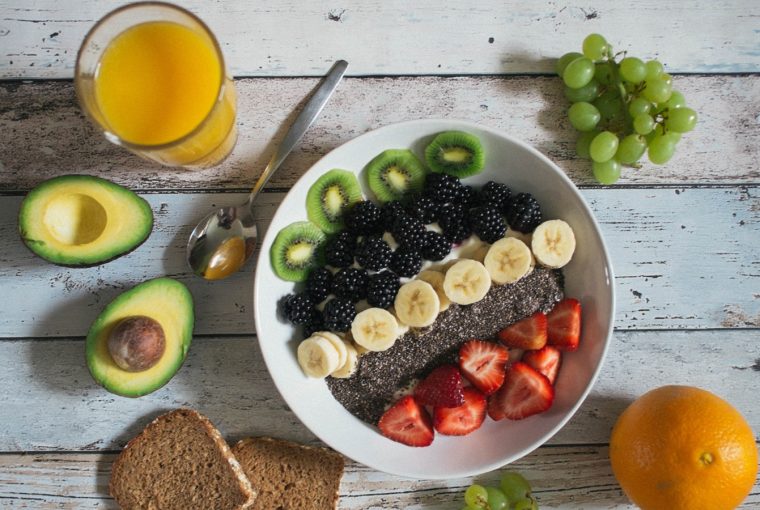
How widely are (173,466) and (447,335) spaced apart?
656 mm

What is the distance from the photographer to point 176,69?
125 cm

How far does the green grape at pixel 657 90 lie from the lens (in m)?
1.34

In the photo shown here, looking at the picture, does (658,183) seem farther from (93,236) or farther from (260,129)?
(93,236)

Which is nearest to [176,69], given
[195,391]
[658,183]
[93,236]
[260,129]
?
[260,129]

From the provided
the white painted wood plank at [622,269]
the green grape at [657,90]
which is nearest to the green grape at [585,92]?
the green grape at [657,90]

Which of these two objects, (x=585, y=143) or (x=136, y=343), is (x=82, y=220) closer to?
(x=136, y=343)

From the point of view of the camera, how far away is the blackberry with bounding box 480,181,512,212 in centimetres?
136

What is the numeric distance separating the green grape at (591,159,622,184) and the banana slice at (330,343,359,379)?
0.64 metres

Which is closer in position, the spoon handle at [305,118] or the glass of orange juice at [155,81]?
the glass of orange juice at [155,81]

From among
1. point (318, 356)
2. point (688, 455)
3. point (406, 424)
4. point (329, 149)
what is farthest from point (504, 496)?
point (329, 149)

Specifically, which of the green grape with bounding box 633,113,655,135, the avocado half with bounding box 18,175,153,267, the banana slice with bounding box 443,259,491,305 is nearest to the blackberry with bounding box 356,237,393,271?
the banana slice with bounding box 443,259,491,305

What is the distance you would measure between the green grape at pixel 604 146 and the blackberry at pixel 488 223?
240 millimetres

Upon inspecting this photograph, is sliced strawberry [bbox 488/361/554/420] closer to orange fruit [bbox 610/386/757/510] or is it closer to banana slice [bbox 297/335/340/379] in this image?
orange fruit [bbox 610/386/757/510]

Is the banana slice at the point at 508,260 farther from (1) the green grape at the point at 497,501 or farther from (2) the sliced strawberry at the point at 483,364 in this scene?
(1) the green grape at the point at 497,501
